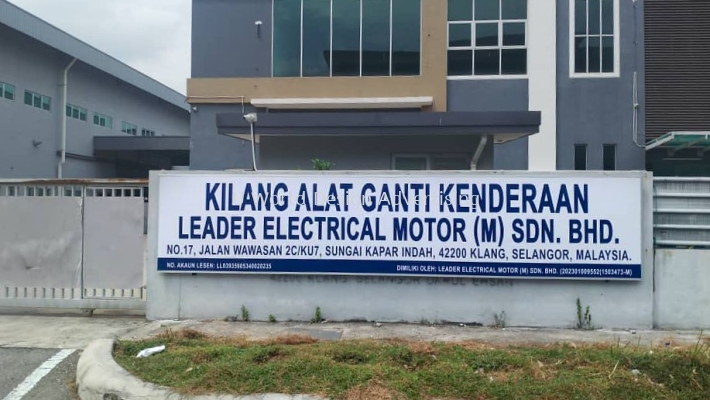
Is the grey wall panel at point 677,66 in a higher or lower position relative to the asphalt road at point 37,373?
higher

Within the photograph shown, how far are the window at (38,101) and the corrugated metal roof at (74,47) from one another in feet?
9.01

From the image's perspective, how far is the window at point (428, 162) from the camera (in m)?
18.3

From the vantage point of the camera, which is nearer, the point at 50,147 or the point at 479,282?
the point at 479,282

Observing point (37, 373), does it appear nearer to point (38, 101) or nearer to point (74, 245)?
point (74, 245)

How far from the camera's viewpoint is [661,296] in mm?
7805

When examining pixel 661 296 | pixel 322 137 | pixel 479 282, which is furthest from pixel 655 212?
pixel 322 137

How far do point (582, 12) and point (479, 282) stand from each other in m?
16.2

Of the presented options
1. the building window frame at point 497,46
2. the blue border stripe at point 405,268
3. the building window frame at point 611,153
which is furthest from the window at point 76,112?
the blue border stripe at point 405,268

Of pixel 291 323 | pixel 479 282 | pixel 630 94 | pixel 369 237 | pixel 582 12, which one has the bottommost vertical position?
pixel 291 323

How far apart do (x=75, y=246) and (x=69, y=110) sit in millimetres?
28603

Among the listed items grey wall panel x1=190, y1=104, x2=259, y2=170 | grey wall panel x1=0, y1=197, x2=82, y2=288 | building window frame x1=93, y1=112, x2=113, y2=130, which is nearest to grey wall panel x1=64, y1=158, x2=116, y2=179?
building window frame x1=93, y1=112, x2=113, y2=130

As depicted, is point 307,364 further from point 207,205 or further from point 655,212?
point 655,212

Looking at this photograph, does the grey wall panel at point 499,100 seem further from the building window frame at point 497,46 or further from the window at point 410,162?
the window at point 410,162

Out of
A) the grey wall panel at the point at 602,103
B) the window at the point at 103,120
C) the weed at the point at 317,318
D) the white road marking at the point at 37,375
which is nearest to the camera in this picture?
the white road marking at the point at 37,375
